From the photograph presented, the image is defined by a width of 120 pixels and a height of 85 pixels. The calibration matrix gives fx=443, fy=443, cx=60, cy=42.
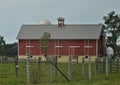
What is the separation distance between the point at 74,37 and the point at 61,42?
9.62 feet

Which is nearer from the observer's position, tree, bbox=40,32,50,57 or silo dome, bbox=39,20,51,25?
tree, bbox=40,32,50,57

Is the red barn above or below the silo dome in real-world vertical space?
→ below

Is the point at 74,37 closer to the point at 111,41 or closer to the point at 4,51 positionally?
the point at 111,41

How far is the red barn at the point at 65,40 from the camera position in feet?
303

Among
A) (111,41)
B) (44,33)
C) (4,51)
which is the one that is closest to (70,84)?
(44,33)

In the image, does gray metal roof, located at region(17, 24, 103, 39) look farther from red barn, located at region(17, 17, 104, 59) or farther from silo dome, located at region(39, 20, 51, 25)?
silo dome, located at region(39, 20, 51, 25)

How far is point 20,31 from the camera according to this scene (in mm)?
97438

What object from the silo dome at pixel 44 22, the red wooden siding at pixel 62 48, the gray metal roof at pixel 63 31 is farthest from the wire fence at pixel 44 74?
the silo dome at pixel 44 22

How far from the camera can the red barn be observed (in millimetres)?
92438

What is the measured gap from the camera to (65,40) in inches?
3679

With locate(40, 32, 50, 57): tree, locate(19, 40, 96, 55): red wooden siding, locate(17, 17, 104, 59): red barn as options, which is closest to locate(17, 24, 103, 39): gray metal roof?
locate(17, 17, 104, 59): red barn

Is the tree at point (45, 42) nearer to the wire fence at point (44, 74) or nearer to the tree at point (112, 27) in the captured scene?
the tree at point (112, 27)

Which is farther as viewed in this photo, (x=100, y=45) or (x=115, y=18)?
(x=115, y=18)

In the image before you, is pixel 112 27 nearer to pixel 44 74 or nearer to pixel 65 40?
pixel 65 40
